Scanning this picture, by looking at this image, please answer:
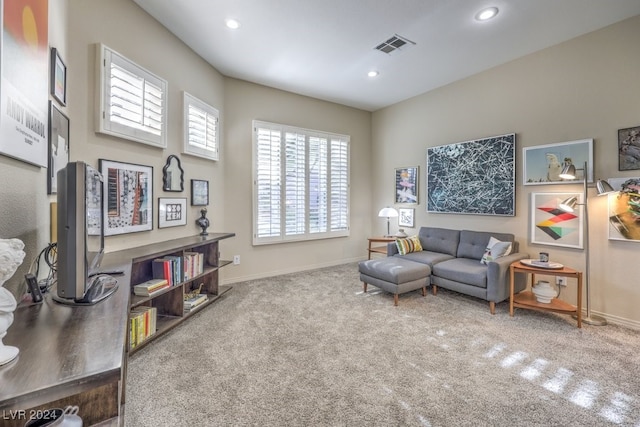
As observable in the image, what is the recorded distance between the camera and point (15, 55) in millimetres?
1169

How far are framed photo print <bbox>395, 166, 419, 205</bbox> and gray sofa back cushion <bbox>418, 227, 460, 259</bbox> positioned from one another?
630 mm

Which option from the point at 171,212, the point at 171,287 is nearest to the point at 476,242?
the point at 171,287

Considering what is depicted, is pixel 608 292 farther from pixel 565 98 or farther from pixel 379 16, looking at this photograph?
pixel 379 16

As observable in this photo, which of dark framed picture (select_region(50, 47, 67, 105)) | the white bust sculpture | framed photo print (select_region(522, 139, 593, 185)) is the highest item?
dark framed picture (select_region(50, 47, 67, 105))

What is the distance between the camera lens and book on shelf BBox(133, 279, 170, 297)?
2.36 metres

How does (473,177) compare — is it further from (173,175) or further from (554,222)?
(173,175)

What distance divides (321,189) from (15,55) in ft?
13.2

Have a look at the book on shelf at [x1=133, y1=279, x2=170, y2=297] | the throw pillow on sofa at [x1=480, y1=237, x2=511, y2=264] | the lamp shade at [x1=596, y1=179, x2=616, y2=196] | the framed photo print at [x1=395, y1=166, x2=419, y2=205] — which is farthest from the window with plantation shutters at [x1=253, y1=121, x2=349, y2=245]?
the lamp shade at [x1=596, y1=179, x2=616, y2=196]

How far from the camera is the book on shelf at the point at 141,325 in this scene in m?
2.20

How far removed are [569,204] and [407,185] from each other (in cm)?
225

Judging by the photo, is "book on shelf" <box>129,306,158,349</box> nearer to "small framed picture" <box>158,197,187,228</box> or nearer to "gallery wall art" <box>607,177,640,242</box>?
"small framed picture" <box>158,197,187,228</box>

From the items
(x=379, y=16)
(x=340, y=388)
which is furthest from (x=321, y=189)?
(x=340, y=388)

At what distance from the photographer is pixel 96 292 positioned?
1.36m

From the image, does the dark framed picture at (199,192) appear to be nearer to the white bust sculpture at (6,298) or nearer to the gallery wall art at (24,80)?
the gallery wall art at (24,80)
